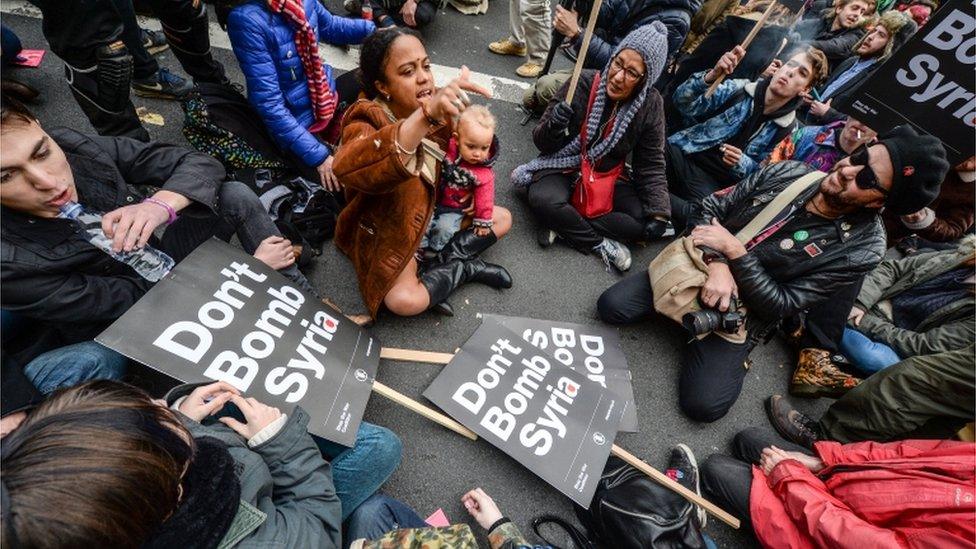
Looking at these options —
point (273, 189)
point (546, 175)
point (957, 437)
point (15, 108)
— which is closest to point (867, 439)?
point (957, 437)

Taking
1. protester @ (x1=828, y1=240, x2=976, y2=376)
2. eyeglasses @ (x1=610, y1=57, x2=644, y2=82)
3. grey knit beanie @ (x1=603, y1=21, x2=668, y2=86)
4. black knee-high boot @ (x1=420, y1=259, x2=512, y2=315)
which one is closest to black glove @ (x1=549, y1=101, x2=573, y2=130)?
eyeglasses @ (x1=610, y1=57, x2=644, y2=82)

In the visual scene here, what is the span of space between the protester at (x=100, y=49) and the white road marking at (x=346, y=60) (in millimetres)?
1203

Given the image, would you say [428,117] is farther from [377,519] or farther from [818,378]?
[818,378]

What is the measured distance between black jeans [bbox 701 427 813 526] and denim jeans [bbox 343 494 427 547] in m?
1.62

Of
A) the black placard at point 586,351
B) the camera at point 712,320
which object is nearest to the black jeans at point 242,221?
the black placard at point 586,351

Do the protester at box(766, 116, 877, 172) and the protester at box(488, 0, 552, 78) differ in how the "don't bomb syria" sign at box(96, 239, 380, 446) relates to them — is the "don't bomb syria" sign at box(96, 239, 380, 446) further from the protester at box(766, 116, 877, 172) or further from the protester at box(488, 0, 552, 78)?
the protester at box(488, 0, 552, 78)

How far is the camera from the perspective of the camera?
2834mm

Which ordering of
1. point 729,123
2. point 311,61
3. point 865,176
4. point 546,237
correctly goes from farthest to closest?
point 729,123
point 546,237
point 311,61
point 865,176

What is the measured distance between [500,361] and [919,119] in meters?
2.73

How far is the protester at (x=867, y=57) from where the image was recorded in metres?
4.14

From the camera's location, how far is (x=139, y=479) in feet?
3.21

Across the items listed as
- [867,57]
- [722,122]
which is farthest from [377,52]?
[867,57]

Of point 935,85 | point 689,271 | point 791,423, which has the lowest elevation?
point 791,423

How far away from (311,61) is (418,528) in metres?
2.45
